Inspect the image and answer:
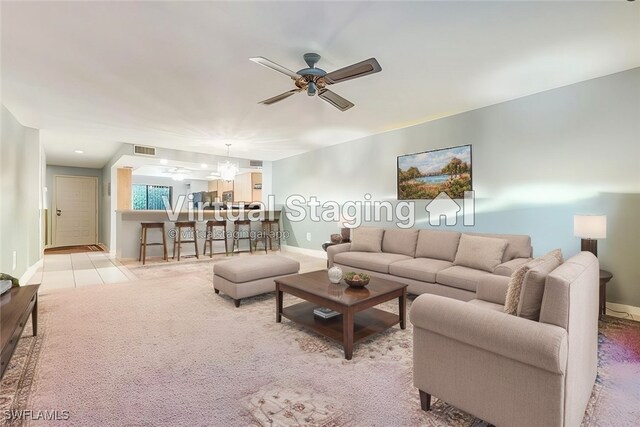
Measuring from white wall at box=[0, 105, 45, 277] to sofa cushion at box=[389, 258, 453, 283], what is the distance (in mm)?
4717

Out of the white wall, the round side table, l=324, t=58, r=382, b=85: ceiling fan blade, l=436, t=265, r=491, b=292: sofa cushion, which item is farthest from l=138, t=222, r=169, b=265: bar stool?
the round side table

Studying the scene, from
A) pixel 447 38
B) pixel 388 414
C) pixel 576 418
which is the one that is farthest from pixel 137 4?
pixel 576 418

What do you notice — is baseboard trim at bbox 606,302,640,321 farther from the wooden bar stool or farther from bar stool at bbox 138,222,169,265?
bar stool at bbox 138,222,169,265

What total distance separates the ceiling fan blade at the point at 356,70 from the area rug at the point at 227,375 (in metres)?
2.12

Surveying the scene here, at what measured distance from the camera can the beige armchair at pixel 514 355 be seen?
1208mm

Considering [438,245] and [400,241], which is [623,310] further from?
[400,241]

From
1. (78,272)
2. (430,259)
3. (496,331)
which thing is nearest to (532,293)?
(496,331)

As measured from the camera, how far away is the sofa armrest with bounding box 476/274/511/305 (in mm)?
2166

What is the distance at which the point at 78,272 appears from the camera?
4.97 metres

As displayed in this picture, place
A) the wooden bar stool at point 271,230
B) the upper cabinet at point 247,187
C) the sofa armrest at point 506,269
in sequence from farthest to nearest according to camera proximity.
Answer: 1. the upper cabinet at point 247,187
2. the wooden bar stool at point 271,230
3. the sofa armrest at point 506,269

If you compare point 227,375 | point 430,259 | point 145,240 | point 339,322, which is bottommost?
point 227,375

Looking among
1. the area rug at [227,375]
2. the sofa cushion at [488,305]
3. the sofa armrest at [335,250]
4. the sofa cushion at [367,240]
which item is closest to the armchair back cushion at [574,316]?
the area rug at [227,375]

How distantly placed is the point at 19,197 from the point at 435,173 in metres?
6.06

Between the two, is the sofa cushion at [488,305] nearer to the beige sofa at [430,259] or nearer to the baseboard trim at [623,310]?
the beige sofa at [430,259]
